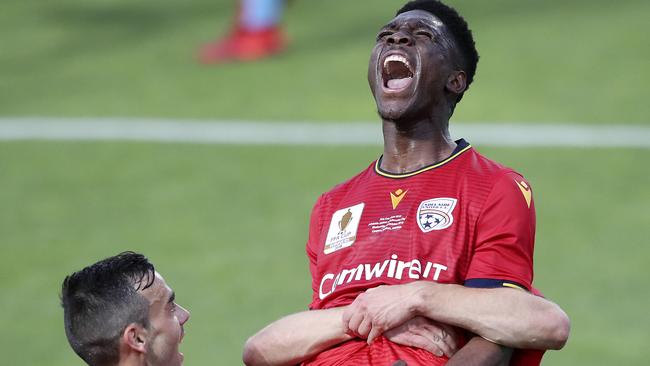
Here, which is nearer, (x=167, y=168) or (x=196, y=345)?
(x=196, y=345)

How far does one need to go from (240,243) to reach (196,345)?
1705mm

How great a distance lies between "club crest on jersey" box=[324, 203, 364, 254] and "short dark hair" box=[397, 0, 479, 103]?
606 mm

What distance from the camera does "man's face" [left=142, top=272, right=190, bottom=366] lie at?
450 cm

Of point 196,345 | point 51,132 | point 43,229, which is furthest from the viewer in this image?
point 51,132

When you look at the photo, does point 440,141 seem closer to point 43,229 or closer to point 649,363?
point 649,363

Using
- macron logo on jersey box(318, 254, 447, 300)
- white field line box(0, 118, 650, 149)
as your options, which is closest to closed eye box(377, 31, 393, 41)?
macron logo on jersey box(318, 254, 447, 300)

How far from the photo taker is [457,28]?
4844mm

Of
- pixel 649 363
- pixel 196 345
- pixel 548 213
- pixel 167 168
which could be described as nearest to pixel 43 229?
pixel 167 168

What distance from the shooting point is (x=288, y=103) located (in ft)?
44.1

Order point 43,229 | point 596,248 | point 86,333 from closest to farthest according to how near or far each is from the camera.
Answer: point 86,333, point 596,248, point 43,229

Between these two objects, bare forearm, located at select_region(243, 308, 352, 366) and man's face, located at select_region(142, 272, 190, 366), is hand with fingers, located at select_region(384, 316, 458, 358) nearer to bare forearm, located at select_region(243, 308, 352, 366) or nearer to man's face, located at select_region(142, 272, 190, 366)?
bare forearm, located at select_region(243, 308, 352, 366)

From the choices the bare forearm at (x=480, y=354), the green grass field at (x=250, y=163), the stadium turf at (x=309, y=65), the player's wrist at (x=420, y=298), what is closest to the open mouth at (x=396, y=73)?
the player's wrist at (x=420, y=298)

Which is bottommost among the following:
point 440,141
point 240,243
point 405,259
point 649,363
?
point 649,363

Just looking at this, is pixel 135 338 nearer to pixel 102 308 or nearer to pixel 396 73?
pixel 102 308
